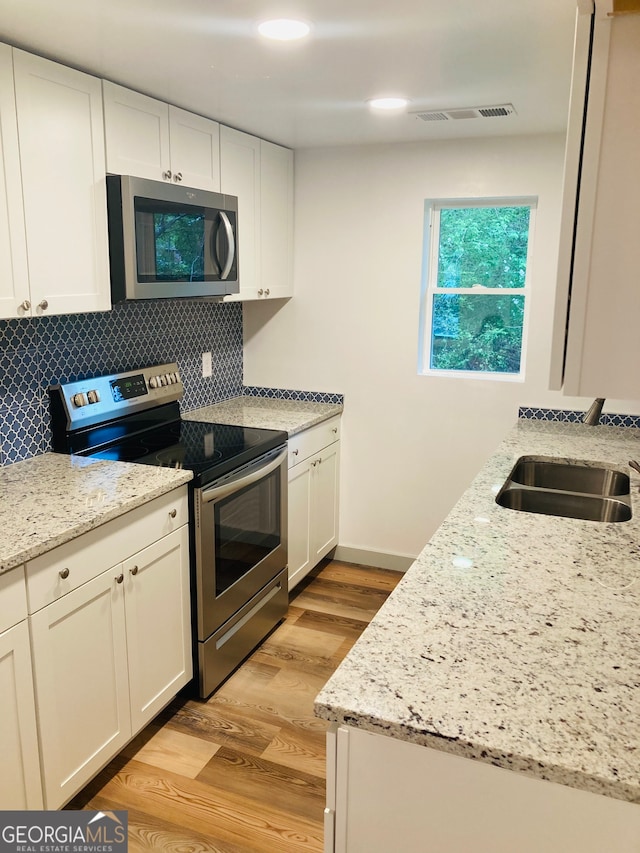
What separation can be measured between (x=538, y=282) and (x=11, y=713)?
280cm

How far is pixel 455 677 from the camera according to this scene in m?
1.19

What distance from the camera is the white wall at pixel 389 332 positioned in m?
3.30

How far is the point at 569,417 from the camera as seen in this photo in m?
3.31

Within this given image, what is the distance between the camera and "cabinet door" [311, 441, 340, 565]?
11.7ft

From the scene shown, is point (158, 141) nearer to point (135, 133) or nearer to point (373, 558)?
point (135, 133)

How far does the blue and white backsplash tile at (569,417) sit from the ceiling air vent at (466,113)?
1377 mm

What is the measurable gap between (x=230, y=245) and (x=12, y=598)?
5.78 feet

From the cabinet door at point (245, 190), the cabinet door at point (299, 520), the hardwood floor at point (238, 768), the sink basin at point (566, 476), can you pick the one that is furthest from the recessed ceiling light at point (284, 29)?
the hardwood floor at point (238, 768)

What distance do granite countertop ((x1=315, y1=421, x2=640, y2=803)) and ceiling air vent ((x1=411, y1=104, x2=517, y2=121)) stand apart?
1.71m

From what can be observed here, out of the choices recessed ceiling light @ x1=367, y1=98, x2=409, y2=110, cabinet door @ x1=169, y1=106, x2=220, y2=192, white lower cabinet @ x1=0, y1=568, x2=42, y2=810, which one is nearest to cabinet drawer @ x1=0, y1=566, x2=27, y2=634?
white lower cabinet @ x1=0, y1=568, x2=42, y2=810

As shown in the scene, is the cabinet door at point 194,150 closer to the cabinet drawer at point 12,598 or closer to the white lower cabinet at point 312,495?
the white lower cabinet at point 312,495

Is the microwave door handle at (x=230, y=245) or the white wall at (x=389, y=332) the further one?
the white wall at (x=389, y=332)

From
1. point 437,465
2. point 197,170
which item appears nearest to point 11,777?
point 197,170

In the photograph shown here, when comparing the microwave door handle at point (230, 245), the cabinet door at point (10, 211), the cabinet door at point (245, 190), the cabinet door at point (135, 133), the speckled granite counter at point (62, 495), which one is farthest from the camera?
the cabinet door at point (245, 190)
